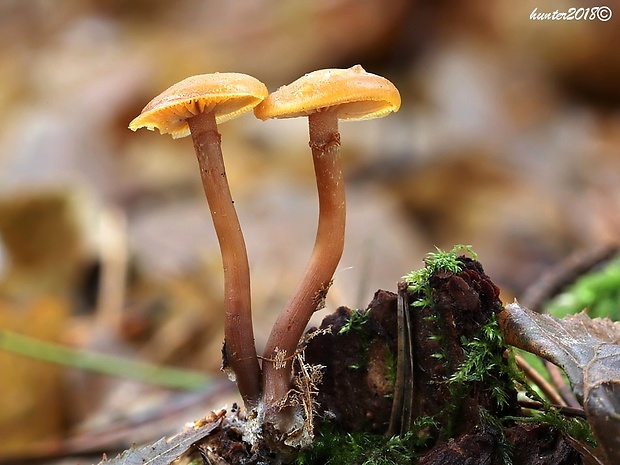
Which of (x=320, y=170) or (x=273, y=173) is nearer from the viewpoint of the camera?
(x=320, y=170)

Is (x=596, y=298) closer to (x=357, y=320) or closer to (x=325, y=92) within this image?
(x=357, y=320)

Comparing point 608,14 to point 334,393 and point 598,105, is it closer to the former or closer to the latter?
point 598,105

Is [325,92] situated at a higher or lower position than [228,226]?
higher

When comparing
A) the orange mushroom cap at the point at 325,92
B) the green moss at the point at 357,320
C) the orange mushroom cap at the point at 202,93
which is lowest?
the green moss at the point at 357,320

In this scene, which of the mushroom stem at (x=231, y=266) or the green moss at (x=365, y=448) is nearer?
the green moss at (x=365, y=448)

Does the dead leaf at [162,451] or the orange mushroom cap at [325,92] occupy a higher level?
the orange mushroom cap at [325,92]

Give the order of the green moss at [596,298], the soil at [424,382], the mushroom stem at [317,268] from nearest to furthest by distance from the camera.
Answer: the soil at [424,382] < the mushroom stem at [317,268] < the green moss at [596,298]

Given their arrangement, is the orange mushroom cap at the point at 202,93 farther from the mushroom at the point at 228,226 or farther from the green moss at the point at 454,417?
the green moss at the point at 454,417

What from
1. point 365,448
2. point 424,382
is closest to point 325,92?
point 424,382
